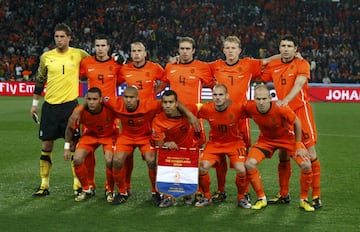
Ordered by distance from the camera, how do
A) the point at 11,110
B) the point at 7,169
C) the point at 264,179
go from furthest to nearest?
the point at 11,110, the point at 7,169, the point at 264,179

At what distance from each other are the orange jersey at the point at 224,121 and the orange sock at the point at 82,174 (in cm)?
164

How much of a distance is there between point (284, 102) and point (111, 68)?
2.41 metres

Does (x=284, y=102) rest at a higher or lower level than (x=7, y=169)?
higher

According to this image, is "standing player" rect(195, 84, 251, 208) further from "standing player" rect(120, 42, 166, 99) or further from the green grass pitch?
"standing player" rect(120, 42, 166, 99)

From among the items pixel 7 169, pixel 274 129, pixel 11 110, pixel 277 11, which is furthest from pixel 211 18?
pixel 274 129

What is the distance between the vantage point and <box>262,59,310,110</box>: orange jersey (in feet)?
26.6

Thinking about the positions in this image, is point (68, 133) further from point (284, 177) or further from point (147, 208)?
point (284, 177)

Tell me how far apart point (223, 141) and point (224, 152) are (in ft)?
0.52

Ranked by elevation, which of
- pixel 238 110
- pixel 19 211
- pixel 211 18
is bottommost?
pixel 19 211

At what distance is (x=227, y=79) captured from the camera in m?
8.48

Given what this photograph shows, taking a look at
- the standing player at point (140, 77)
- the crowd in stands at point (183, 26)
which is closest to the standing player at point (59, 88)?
the standing player at point (140, 77)

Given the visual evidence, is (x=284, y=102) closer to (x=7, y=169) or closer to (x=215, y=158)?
(x=215, y=158)

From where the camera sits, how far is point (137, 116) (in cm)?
823

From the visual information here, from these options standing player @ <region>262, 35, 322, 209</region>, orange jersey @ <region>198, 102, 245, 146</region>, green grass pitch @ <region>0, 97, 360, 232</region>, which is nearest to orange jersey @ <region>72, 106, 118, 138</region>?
green grass pitch @ <region>0, 97, 360, 232</region>
